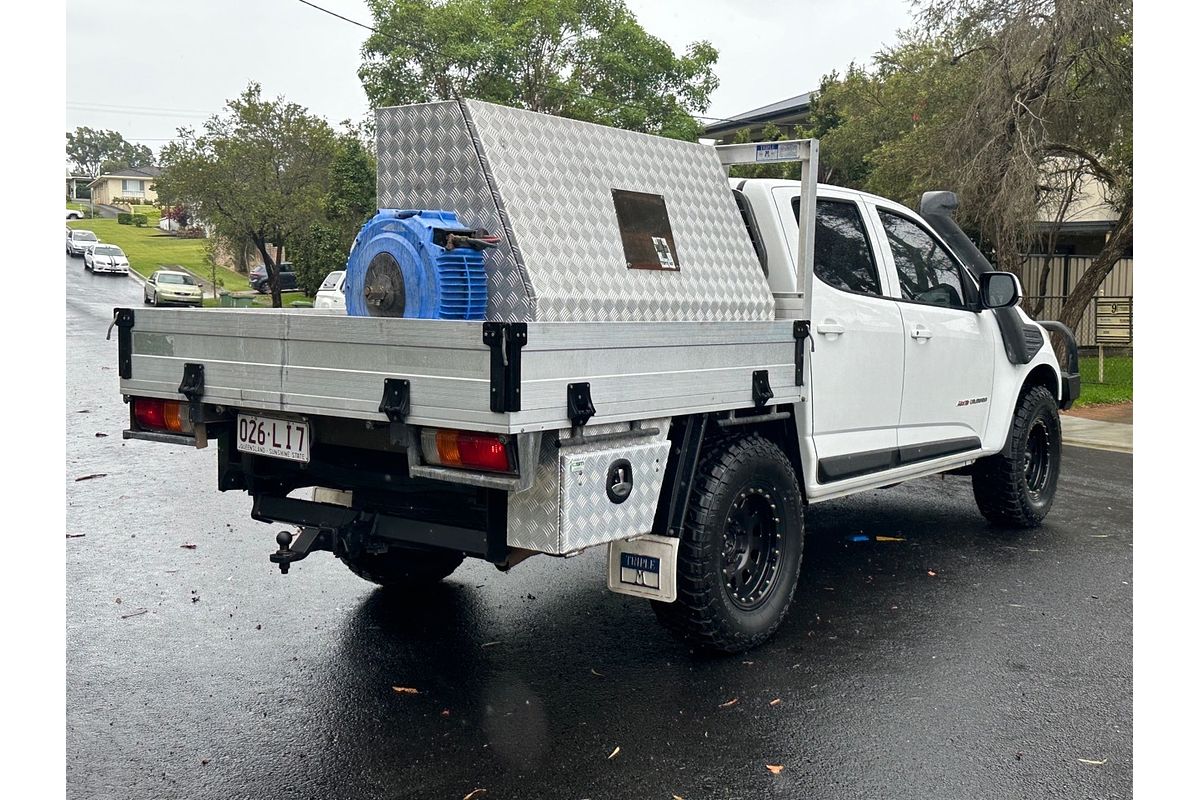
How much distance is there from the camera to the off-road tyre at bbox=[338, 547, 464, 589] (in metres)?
5.38

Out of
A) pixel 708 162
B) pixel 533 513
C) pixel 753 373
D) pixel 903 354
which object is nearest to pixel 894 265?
pixel 903 354

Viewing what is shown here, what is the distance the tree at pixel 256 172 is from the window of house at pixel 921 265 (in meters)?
36.6

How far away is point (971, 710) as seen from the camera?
4.23 meters

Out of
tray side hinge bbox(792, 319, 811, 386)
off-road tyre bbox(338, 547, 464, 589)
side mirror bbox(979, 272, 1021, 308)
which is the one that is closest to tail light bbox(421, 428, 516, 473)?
off-road tyre bbox(338, 547, 464, 589)

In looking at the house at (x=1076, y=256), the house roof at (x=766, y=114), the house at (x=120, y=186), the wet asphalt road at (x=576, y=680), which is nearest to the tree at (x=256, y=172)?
the house roof at (x=766, y=114)

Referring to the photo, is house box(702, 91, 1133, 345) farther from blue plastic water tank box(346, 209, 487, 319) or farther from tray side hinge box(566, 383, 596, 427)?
tray side hinge box(566, 383, 596, 427)

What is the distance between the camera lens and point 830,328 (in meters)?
5.28

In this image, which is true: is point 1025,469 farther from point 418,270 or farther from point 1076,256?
point 1076,256

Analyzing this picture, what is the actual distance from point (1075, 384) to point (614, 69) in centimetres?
2606

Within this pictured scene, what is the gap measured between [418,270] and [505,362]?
0.93 m

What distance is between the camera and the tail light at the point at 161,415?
4.54 meters

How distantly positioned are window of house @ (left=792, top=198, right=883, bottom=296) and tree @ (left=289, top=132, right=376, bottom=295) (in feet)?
101

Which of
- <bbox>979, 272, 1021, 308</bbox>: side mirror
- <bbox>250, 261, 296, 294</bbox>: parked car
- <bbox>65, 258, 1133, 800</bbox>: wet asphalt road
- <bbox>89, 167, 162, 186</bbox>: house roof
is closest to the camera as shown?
<bbox>65, 258, 1133, 800</bbox>: wet asphalt road

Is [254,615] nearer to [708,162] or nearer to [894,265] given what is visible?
[708,162]
